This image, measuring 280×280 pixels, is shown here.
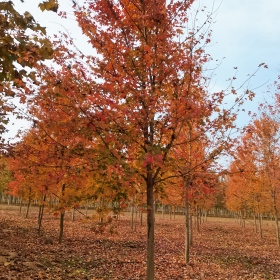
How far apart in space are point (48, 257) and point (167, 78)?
7565mm

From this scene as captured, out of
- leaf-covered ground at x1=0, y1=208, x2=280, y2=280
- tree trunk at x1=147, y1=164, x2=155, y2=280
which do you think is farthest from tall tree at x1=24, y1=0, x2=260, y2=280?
leaf-covered ground at x1=0, y1=208, x2=280, y2=280

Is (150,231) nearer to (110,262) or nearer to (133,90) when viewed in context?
(133,90)

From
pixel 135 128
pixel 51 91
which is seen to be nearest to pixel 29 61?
pixel 51 91

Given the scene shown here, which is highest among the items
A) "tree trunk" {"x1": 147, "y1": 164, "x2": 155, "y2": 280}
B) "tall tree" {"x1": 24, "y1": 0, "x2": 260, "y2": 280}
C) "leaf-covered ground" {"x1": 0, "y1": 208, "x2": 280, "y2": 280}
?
"tall tree" {"x1": 24, "y1": 0, "x2": 260, "y2": 280}

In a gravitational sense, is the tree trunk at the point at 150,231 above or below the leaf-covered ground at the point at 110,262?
above

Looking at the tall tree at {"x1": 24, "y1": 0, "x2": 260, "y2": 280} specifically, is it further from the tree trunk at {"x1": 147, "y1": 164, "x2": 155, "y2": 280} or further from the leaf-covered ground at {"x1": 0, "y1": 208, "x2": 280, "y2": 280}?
the leaf-covered ground at {"x1": 0, "y1": 208, "x2": 280, "y2": 280}

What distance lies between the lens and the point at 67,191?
1077 centimetres

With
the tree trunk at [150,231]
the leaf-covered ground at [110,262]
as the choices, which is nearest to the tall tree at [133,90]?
the tree trunk at [150,231]

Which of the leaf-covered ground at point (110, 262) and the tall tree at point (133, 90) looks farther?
the leaf-covered ground at point (110, 262)

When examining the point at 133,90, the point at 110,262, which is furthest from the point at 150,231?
the point at 110,262

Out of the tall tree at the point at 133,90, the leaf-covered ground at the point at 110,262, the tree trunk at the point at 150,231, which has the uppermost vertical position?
the tall tree at the point at 133,90

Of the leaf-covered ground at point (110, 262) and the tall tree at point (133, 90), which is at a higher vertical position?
the tall tree at point (133, 90)

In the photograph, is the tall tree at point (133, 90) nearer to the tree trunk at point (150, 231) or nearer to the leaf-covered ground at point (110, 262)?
the tree trunk at point (150, 231)

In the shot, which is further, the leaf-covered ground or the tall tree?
the leaf-covered ground
